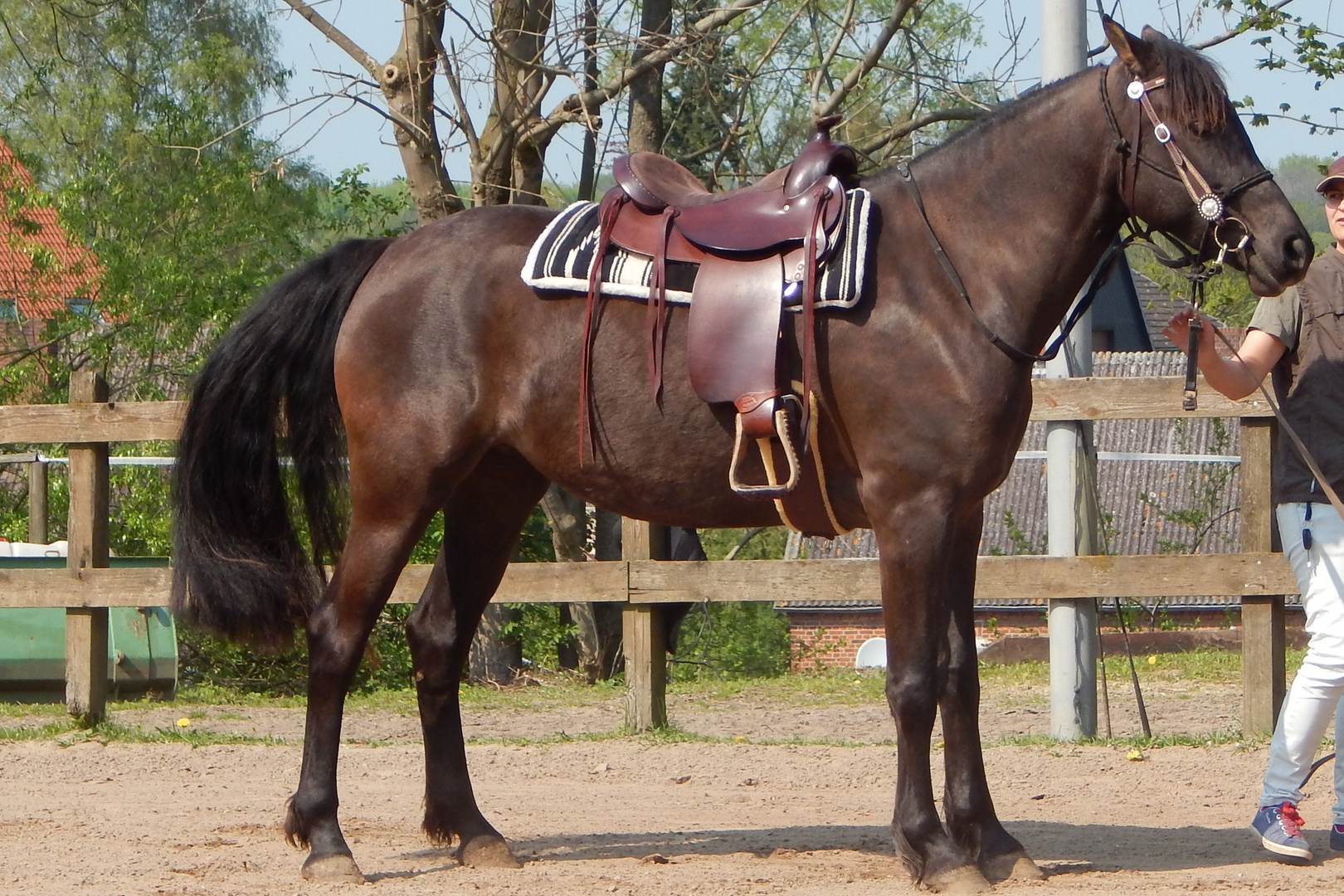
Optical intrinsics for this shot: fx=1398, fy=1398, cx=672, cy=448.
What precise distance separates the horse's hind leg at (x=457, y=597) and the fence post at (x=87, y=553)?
2.90 m

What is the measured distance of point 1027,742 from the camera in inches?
236

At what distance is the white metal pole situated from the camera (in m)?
5.91

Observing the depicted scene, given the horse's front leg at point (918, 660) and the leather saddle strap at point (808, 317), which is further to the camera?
the leather saddle strap at point (808, 317)

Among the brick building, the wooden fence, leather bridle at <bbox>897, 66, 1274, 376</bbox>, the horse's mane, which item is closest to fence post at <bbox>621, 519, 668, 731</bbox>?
the wooden fence

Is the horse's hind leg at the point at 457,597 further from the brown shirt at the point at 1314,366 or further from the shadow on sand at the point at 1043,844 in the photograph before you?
the brown shirt at the point at 1314,366

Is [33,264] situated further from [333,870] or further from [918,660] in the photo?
[918,660]

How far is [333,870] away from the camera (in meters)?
3.82

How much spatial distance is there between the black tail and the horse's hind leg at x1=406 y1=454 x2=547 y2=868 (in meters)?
0.40

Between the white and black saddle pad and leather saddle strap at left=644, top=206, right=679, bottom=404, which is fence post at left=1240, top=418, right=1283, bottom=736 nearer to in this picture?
the white and black saddle pad

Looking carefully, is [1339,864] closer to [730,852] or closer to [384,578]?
[730,852]

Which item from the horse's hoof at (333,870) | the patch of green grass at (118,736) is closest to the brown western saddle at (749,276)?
the horse's hoof at (333,870)

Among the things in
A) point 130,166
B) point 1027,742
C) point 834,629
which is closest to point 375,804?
point 1027,742

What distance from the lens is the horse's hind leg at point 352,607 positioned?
3.97m

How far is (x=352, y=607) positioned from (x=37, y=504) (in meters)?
7.10
